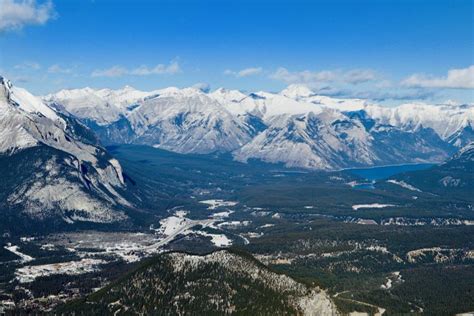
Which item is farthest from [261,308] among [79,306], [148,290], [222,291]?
[79,306]

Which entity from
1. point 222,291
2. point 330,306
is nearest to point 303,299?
point 330,306

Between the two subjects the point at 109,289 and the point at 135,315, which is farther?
the point at 109,289

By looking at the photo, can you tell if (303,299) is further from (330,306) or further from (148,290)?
(148,290)

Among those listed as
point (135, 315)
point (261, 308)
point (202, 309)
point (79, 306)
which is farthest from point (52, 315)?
point (261, 308)

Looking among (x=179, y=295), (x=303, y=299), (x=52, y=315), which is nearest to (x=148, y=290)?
(x=179, y=295)

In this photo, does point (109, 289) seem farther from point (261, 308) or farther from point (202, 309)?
point (261, 308)

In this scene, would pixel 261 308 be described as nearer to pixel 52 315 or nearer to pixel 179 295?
pixel 179 295
